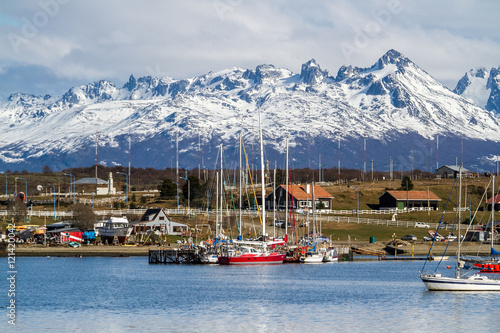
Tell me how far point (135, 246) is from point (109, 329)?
6905 cm

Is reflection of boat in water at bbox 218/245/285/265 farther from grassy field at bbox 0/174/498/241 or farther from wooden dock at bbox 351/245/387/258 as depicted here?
wooden dock at bbox 351/245/387/258

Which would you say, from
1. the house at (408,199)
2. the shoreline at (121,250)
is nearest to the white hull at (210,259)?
the shoreline at (121,250)

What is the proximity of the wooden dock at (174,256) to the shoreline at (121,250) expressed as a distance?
10.4 m

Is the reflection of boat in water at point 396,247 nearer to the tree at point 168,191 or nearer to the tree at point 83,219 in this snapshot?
the tree at point 83,219

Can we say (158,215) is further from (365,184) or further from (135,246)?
(365,184)

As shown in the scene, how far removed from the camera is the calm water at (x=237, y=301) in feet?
168

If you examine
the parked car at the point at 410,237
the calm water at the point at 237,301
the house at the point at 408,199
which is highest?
the house at the point at 408,199

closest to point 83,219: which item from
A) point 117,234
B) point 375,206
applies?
point 117,234

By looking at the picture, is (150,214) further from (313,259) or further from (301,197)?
(301,197)

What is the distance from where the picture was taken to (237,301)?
206ft

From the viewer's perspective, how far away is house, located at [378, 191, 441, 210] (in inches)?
6339

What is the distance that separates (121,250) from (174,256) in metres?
14.9

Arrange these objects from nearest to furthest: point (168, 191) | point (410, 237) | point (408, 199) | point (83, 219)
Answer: point (410, 237), point (83, 219), point (408, 199), point (168, 191)

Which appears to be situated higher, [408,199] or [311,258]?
[408,199]
